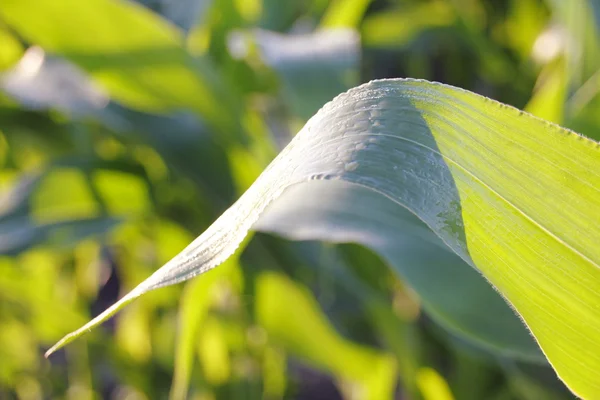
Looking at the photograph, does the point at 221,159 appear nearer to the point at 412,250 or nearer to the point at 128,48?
the point at 128,48

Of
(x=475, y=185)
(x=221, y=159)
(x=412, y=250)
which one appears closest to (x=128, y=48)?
(x=221, y=159)

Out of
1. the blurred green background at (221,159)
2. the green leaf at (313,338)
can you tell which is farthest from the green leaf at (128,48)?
the green leaf at (313,338)

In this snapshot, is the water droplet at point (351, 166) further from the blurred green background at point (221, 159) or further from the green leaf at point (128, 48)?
the green leaf at point (128, 48)

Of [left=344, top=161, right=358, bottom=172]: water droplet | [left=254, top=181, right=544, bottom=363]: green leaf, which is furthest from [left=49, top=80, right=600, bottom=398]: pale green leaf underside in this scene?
[left=254, top=181, right=544, bottom=363]: green leaf

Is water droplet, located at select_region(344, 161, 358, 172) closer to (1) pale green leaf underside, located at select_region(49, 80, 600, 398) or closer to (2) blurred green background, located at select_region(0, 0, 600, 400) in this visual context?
(1) pale green leaf underside, located at select_region(49, 80, 600, 398)

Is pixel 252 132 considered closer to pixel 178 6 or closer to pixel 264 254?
pixel 264 254

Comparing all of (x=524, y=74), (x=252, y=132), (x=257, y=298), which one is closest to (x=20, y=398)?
(x=257, y=298)
